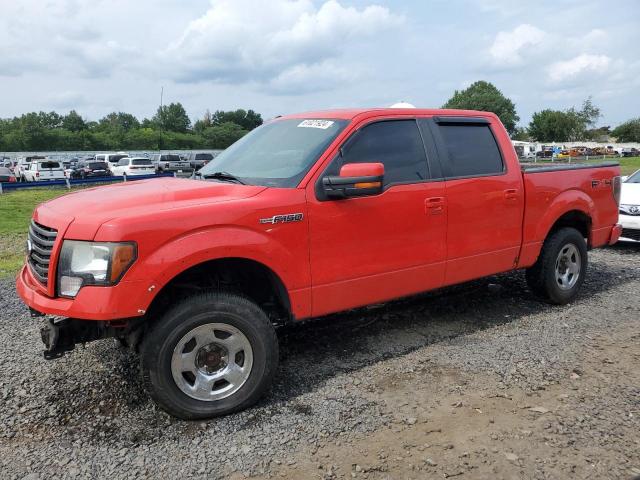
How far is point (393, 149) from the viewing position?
437cm

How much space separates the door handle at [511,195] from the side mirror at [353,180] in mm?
1693

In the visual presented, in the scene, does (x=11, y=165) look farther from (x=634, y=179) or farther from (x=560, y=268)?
(x=560, y=268)

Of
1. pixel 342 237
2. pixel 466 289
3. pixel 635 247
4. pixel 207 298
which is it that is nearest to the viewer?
pixel 207 298

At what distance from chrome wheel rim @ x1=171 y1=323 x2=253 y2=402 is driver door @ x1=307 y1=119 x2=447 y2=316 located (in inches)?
25.6

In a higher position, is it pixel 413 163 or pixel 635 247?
Answer: pixel 413 163

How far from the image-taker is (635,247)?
356 inches

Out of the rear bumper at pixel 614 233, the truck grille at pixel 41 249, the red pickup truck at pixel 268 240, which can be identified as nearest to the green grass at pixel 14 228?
the truck grille at pixel 41 249

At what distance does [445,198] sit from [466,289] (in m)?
2.22

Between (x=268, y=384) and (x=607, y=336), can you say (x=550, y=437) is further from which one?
(x=607, y=336)

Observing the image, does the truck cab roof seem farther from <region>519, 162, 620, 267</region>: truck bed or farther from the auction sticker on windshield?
<region>519, 162, 620, 267</region>: truck bed

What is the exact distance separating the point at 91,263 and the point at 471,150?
10.9 feet

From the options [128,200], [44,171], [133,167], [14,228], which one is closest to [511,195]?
[128,200]

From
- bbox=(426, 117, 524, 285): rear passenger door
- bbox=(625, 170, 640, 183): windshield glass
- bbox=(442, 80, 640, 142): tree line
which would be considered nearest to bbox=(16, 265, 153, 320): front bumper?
bbox=(426, 117, 524, 285): rear passenger door

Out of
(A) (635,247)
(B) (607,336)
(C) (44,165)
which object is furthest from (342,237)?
(C) (44,165)
